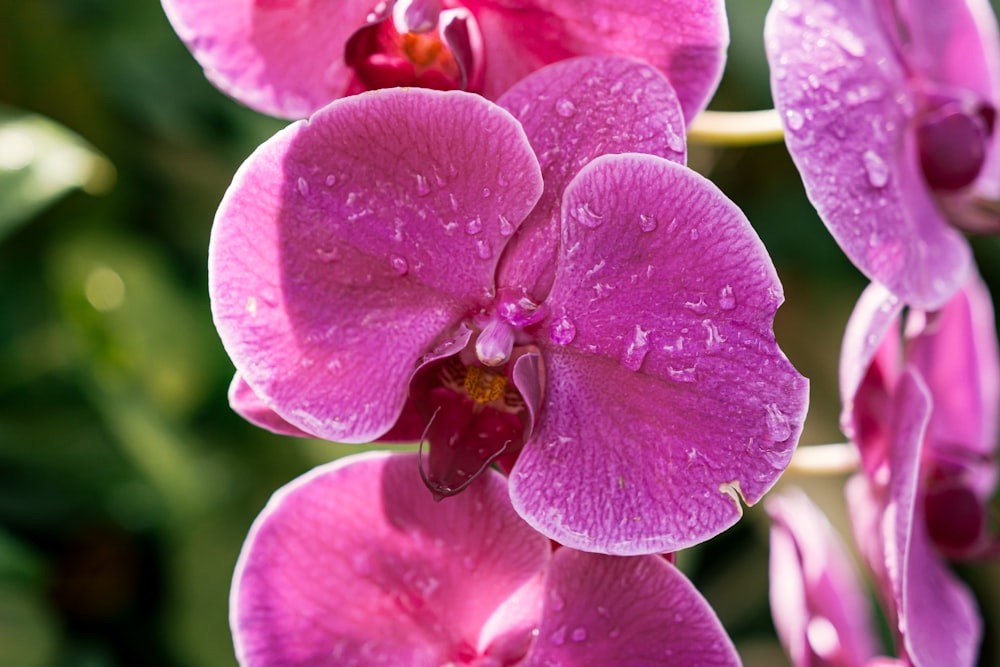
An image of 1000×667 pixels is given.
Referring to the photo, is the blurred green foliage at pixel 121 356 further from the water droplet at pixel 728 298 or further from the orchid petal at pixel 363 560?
the water droplet at pixel 728 298

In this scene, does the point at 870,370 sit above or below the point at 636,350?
below

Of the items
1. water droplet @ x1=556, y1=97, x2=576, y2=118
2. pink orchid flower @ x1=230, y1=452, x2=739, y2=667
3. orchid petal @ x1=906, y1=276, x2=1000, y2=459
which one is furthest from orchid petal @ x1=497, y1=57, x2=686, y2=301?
orchid petal @ x1=906, y1=276, x2=1000, y2=459

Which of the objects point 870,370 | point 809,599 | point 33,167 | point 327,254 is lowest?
point 809,599

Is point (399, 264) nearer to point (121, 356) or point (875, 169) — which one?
point (875, 169)

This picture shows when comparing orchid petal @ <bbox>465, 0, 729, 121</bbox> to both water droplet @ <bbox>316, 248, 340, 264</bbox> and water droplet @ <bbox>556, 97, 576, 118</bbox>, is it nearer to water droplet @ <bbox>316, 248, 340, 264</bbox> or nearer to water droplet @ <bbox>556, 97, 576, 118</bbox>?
water droplet @ <bbox>556, 97, 576, 118</bbox>

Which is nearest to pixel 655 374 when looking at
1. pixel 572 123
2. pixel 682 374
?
pixel 682 374

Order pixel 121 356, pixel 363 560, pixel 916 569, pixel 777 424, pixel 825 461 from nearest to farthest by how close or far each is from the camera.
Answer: pixel 777 424, pixel 363 560, pixel 916 569, pixel 825 461, pixel 121 356

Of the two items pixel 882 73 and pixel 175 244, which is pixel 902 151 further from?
pixel 175 244

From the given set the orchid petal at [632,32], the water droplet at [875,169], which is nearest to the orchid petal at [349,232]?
the orchid petal at [632,32]
